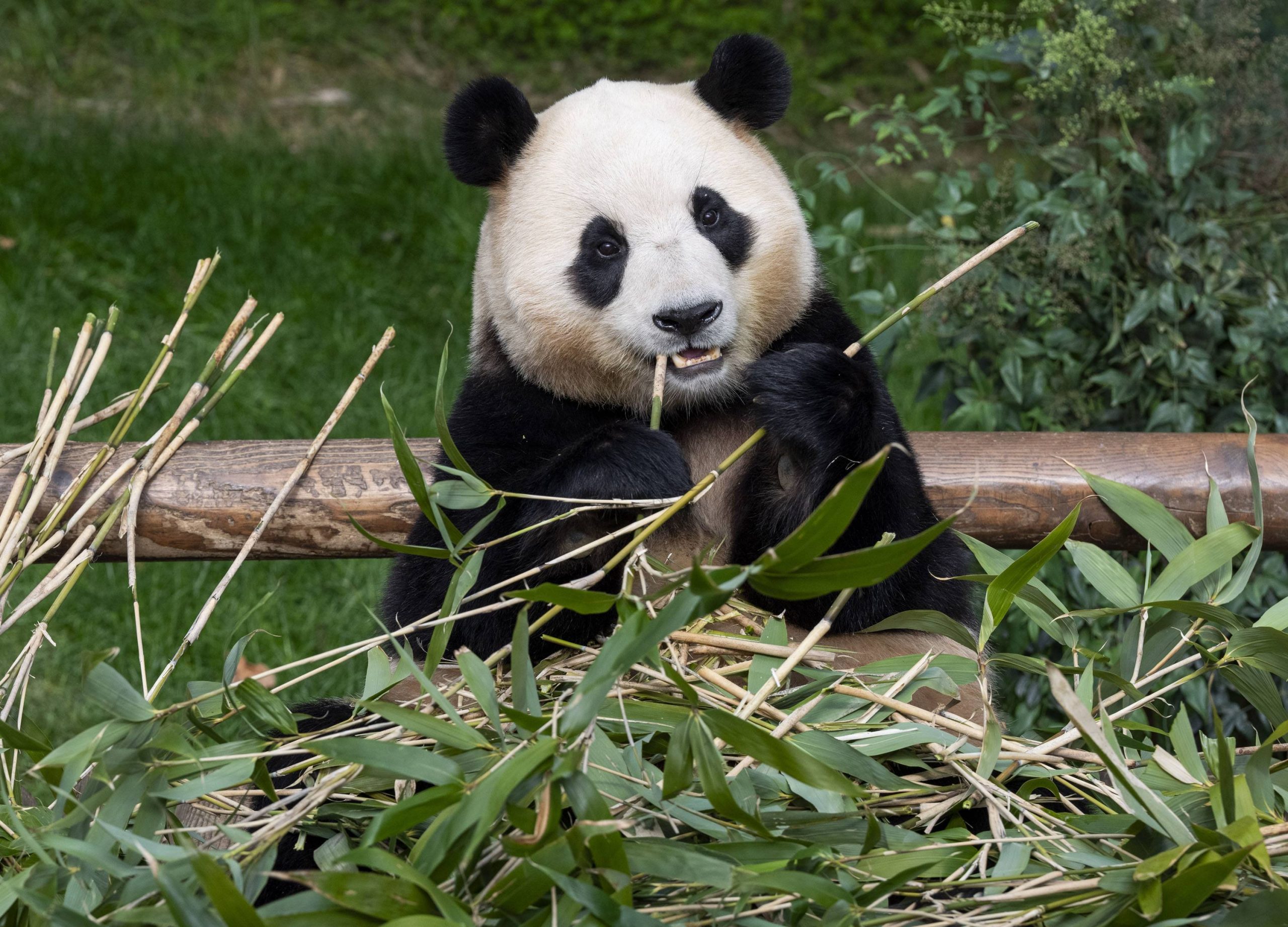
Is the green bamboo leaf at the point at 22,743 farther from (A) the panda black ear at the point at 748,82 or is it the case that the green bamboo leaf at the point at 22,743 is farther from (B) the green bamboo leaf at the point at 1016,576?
(A) the panda black ear at the point at 748,82

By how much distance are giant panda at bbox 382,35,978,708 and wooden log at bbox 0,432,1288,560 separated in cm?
20

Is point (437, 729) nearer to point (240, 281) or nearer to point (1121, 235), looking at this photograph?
point (1121, 235)

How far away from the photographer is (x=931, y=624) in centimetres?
160

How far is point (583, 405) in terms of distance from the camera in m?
2.15

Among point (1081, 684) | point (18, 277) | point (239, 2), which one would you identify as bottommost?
point (18, 277)

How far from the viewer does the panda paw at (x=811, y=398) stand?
5.91 feet

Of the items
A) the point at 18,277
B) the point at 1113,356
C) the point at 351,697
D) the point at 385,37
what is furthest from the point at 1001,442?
the point at 385,37

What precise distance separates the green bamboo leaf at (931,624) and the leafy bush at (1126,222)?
1.44 m

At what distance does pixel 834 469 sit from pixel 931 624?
329 mm

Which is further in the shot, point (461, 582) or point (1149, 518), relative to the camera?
point (1149, 518)

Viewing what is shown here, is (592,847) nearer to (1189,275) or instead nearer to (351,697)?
→ (351,697)

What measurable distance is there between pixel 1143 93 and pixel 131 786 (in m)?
2.50

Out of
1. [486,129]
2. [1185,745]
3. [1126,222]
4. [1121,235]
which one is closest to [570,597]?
[1185,745]

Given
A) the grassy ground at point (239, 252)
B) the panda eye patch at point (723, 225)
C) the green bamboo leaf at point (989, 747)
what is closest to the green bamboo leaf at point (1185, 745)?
the green bamboo leaf at point (989, 747)
